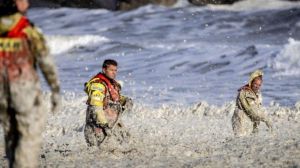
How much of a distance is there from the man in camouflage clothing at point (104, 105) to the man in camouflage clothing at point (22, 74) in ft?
9.21

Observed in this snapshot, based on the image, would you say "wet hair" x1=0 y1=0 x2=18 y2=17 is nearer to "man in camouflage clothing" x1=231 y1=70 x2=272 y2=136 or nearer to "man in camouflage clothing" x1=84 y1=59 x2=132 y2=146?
"man in camouflage clothing" x1=84 y1=59 x2=132 y2=146

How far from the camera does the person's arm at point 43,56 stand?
5.75 metres

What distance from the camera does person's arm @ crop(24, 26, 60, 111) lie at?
226 inches

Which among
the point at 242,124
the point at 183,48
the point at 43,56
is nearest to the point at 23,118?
Answer: the point at 43,56

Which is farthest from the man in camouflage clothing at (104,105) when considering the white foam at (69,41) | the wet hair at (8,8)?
the white foam at (69,41)

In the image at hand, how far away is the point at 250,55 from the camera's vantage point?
92.8 feet

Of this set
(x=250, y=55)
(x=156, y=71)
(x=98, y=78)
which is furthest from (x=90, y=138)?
(x=250, y=55)

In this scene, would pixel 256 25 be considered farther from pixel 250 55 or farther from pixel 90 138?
pixel 90 138

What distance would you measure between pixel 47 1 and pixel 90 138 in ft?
147

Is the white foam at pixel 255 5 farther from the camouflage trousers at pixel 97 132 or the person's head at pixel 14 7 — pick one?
the person's head at pixel 14 7

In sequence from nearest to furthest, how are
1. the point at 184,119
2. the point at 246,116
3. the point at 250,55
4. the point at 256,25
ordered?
the point at 246,116, the point at 184,119, the point at 250,55, the point at 256,25

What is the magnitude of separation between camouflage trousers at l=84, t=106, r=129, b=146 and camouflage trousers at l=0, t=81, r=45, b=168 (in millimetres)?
2999

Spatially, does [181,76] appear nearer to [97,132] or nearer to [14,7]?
[97,132]

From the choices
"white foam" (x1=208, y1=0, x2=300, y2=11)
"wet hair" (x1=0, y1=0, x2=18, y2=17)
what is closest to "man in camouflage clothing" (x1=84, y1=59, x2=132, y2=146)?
"wet hair" (x1=0, y1=0, x2=18, y2=17)
